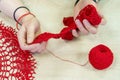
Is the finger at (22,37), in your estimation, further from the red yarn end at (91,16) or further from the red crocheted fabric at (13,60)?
the red yarn end at (91,16)

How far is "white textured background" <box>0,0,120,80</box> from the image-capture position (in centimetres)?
71

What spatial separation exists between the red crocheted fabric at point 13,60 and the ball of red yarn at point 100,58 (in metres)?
0.17

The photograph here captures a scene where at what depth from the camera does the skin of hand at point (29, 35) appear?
2.39 feet

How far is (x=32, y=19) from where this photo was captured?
809mm

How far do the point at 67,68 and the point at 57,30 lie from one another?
15 centimetres

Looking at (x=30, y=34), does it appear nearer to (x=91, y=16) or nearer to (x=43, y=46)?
(x=43, y=46)

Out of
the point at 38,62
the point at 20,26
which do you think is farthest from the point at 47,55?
the point at 20,26

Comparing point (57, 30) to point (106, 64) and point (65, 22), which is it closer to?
point (65, 22)

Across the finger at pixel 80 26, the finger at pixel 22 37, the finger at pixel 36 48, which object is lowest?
the finger at pixel 36 48

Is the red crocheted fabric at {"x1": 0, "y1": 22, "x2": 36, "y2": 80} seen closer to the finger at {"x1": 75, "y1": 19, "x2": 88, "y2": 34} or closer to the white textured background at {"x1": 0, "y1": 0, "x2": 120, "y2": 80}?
the white textured background at {"x1": 0, "y1": 0, "x2": 120, "y2": 80}

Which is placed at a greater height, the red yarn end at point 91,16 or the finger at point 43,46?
the red yarn end at point 91,16

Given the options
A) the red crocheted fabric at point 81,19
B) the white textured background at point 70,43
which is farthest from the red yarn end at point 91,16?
the white textured background at point 70,43

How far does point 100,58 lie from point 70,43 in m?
0.14

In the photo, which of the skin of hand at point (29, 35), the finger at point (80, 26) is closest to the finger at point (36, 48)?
the skin of hand at point (29, 35)
